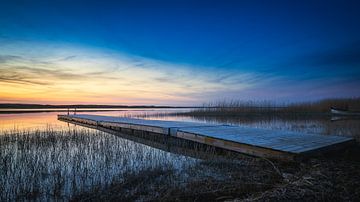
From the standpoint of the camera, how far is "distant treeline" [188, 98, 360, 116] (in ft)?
71.2

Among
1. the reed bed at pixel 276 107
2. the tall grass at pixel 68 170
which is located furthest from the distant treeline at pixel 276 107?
the tall grass at pixel 68 170

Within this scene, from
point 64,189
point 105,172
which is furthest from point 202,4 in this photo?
point 64,189

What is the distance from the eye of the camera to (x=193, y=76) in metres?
19.2

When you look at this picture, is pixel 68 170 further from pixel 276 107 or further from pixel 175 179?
pixel 276 107

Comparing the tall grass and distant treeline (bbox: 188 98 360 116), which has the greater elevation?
distant treeline (bbox: 188 98 360 116)

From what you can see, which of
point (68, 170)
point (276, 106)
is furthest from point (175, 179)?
point (276, 106)

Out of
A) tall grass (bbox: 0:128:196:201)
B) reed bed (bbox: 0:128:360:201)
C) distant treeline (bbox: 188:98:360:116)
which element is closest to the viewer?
reed bed (bbox: 0:128:360:201)

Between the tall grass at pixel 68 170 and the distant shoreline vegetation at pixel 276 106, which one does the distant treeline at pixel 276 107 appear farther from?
the tall grass at pixel 68 170

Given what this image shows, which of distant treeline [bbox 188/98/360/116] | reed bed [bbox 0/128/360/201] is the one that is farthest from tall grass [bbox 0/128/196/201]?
distant treeline [bbox 188/98/360/116]

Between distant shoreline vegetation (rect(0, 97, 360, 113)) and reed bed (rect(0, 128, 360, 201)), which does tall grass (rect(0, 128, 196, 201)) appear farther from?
distant shoreline vegetation (rect(0, 97, 360, 113))

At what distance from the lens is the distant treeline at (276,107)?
71.2ft

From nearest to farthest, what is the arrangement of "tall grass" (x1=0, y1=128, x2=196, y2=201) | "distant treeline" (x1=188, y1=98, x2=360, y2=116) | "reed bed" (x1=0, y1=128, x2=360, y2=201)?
"reed bed" (x1=0, y1=128, x2=360, y2=201), "tall grass" (x1=0, y1=128, x2=196, y2=201), "distant treeline" (x1=188, y1=98, x2=360, y2=116)

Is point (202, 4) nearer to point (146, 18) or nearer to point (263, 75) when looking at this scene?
point (146, 18)

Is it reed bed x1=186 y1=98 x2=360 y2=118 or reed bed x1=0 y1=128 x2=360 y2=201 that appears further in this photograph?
reed bed x1=186 y1=98 x2=360 y2=118
